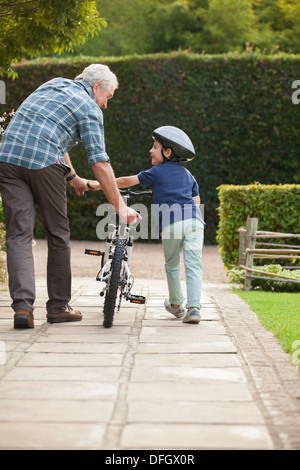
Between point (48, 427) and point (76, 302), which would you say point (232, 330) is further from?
point (48, 427)

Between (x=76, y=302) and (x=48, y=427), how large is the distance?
10.9 ft

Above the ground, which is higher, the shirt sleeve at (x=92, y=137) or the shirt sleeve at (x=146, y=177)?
the shirt sleeve at (x=92, y=137)

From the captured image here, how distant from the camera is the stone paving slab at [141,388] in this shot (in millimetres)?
2301

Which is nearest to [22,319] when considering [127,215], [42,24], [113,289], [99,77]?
[113,289]

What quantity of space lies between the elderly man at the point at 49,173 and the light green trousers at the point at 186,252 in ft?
1.48

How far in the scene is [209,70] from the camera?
1330 cm

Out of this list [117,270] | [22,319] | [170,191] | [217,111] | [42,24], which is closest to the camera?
[22,319]

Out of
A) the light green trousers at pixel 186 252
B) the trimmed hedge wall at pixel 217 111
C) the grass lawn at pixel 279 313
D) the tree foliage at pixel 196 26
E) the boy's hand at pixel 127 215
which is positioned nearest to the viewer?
the grass lawn at pixel 279 313

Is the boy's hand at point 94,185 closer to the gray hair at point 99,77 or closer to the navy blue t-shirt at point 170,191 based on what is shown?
the navy blue t-shirt at point 170,191

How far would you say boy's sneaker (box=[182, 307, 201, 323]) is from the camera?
4.63 metres

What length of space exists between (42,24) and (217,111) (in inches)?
292

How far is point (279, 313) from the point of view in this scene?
5.26m

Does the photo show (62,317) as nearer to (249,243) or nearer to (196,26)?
(249,243)

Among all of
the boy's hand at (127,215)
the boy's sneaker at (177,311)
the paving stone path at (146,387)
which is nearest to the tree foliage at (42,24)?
the boy's hand at (127,215)
